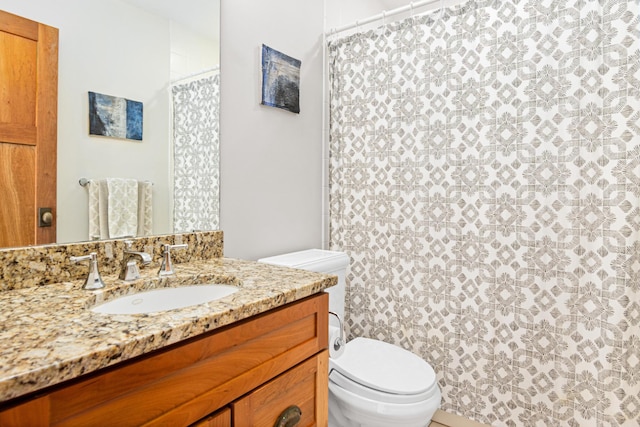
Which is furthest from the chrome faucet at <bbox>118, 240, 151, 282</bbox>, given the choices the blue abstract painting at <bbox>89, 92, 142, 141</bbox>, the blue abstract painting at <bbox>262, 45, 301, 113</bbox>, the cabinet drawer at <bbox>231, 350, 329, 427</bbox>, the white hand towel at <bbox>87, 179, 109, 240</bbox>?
the blue abstract painting at <bbox>262, 45, 301, 113</bbox>

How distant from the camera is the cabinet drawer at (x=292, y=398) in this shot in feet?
2.77

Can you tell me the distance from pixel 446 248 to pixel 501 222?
263mm

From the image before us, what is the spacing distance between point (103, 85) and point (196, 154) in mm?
387

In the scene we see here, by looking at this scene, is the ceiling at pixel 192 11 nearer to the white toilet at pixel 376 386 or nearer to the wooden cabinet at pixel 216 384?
the white toilet at pixel 376 386

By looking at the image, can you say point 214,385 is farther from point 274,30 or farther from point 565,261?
point 274,30

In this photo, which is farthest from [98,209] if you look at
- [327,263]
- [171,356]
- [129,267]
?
[327,263]

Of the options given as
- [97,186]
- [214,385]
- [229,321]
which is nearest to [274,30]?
[97,186]

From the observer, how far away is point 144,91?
1215 millimetres

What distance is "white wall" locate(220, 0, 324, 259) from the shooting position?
5.10 ft

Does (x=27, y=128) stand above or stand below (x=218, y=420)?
above

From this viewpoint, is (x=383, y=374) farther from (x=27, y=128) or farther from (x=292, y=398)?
(x=27, y=128)

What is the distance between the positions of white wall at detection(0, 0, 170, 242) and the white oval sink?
265mm

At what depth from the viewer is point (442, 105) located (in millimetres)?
1693

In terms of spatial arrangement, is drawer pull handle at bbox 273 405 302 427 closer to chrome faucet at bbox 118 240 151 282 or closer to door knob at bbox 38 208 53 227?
chrome faucet at bbox 118 240 151 282
